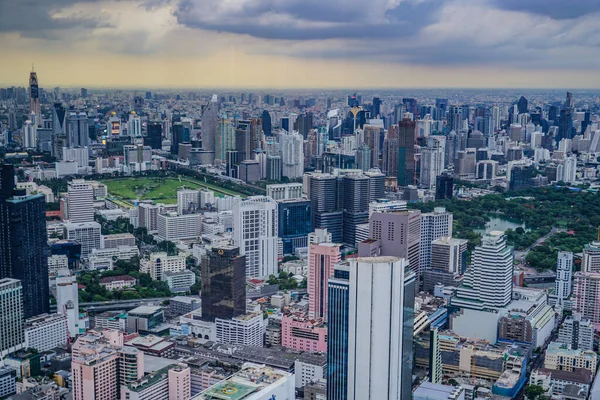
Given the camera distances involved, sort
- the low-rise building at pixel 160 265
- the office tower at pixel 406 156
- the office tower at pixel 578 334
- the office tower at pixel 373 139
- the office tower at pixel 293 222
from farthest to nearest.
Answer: the office tower at pixel 373 139, the office tower at pixel 406 156, the office tower at pixel 293 222, the low-rise building at pixel 160 265, the office tower at pixel 578 334

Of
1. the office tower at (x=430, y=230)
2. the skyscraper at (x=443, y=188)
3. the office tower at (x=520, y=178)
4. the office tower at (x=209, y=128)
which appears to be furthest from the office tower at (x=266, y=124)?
the office tower at (x=430, y=230)

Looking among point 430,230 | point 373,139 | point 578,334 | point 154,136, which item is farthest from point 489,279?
point 154,136

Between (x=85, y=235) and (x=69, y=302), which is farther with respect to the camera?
(x=85, y=235)

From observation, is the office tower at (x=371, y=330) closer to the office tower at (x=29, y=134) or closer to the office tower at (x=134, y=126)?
the office tower at (x=29, y=134)

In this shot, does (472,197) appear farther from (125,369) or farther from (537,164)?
(125,369)

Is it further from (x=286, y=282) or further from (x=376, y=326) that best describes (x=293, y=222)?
(x=376, y=326)

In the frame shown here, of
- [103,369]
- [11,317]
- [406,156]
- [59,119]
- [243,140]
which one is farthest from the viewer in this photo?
[243,140]

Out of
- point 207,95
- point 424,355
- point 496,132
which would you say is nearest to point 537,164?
point 496,132
